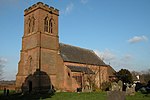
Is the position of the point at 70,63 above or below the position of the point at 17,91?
above

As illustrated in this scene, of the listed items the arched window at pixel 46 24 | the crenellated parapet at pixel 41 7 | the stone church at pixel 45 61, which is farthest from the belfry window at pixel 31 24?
the arched window at pixel 46 24

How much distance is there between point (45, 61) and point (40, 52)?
207 centimetres

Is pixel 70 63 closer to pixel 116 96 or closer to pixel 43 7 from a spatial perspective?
pixel 43 7

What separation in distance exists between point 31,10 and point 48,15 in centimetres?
361

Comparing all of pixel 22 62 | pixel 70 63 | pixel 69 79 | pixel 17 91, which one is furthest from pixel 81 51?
pixel 17 91

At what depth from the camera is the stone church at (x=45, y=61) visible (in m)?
34.8

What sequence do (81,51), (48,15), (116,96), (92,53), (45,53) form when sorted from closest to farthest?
1. (116,96)
2. (45,53)
3. (48,15)
4. (81,51)
5. (92,53)

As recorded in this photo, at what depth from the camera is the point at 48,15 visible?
38.4m

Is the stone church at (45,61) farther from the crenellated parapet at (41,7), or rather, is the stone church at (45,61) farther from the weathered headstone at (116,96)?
the weathered headstone at (116,96)

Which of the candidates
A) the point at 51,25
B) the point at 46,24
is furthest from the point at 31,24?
the point at 51,25

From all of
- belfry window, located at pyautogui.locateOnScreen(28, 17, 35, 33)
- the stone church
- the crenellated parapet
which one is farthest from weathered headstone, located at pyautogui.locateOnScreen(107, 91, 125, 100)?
belfry window, located at pyautogui.locateOnScreen(28, 17, 35, 33)

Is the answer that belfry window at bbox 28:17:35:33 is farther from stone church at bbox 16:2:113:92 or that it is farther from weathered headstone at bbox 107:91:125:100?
weathered headstone at bbox 107:91:125:100

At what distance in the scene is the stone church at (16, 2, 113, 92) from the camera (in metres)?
34.8

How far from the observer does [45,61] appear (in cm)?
3556
